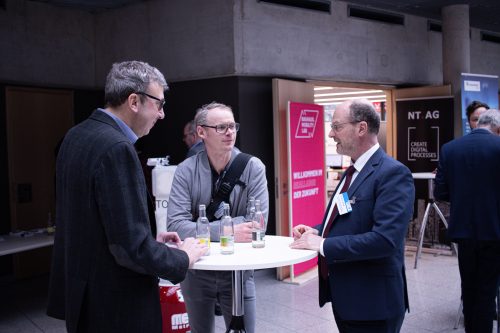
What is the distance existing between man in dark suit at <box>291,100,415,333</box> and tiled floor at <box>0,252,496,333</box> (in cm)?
202

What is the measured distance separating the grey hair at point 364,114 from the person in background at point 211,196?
0.66m

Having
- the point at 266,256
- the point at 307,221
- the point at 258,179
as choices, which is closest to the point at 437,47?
the point at 307,221

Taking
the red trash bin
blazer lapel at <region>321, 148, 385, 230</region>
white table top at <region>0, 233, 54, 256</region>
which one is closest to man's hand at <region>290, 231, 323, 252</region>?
blazer lapel at <region>321, 148, 385, 230</region>

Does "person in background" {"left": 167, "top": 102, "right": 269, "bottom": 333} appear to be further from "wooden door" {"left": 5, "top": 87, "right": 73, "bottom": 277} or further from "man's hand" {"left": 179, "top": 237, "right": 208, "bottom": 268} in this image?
"wooden door" {"left": 5, "top": 87, "right": 73, "bottom": 277}

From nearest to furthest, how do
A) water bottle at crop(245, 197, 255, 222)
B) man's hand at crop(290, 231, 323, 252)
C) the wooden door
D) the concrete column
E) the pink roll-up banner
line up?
man's hand at crop(290, 231, 323, 252) < water bottle at crop(245, 197, 255, 222) < the pink roll-up banner < the wooden door < the concrete column

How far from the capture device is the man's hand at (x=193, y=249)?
190 centimetres

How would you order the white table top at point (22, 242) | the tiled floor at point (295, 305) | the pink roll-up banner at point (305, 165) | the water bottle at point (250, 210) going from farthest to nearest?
the pink roll-up banner at point (305, 165) → the white table top at point (22, 242) → the tiled floor at point (295, 305) → the water bottle at point (250, 210)

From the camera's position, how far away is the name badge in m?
2.04

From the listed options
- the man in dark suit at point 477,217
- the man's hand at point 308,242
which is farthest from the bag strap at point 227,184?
the man in dark suit at point 477,217

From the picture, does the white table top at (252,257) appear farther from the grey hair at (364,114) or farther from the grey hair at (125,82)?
the grey hair at (125,82)

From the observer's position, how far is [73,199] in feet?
5.40

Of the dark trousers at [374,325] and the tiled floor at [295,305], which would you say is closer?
the dark trousers at [374,325]

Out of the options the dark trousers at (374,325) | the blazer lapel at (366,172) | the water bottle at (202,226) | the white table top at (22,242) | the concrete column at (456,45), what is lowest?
the white table top at (22,242)

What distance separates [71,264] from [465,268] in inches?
96.4
